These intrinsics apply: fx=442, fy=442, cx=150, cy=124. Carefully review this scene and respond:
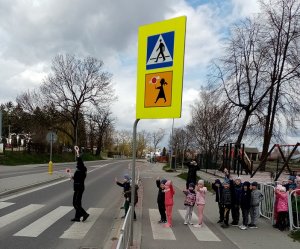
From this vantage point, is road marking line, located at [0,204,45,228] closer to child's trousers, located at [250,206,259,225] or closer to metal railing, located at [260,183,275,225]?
child's trousers, located at [250,206,259,225]

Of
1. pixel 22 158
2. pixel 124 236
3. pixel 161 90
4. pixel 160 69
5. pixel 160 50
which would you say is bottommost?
pixel 22 158

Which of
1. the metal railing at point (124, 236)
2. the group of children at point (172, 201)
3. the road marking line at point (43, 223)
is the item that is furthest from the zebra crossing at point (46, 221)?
the metal railing at point (124, 236)

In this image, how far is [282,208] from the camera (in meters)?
11.9

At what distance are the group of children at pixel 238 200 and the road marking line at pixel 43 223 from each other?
4.61 meters

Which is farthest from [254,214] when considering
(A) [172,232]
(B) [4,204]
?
(B) [4,204]

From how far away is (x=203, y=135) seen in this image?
44.3 m

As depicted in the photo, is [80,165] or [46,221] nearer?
[46,221]

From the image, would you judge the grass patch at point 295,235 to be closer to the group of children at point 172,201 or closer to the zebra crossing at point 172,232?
the zebra crossing at point 172,232

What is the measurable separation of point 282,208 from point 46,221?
20.7ft

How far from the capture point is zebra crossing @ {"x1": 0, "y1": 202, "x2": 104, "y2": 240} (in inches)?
393

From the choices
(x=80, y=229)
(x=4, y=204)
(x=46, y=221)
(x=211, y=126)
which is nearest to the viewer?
(x=80, y=229)

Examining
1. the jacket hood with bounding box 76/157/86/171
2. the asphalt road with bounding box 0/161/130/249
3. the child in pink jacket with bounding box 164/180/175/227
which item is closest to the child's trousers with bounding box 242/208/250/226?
the child in pink jacket with bounding box 164/180/175/227

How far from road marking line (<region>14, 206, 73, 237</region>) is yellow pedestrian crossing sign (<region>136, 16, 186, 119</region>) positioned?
422 cm

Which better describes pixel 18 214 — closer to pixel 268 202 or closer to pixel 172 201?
pixel 172 201
